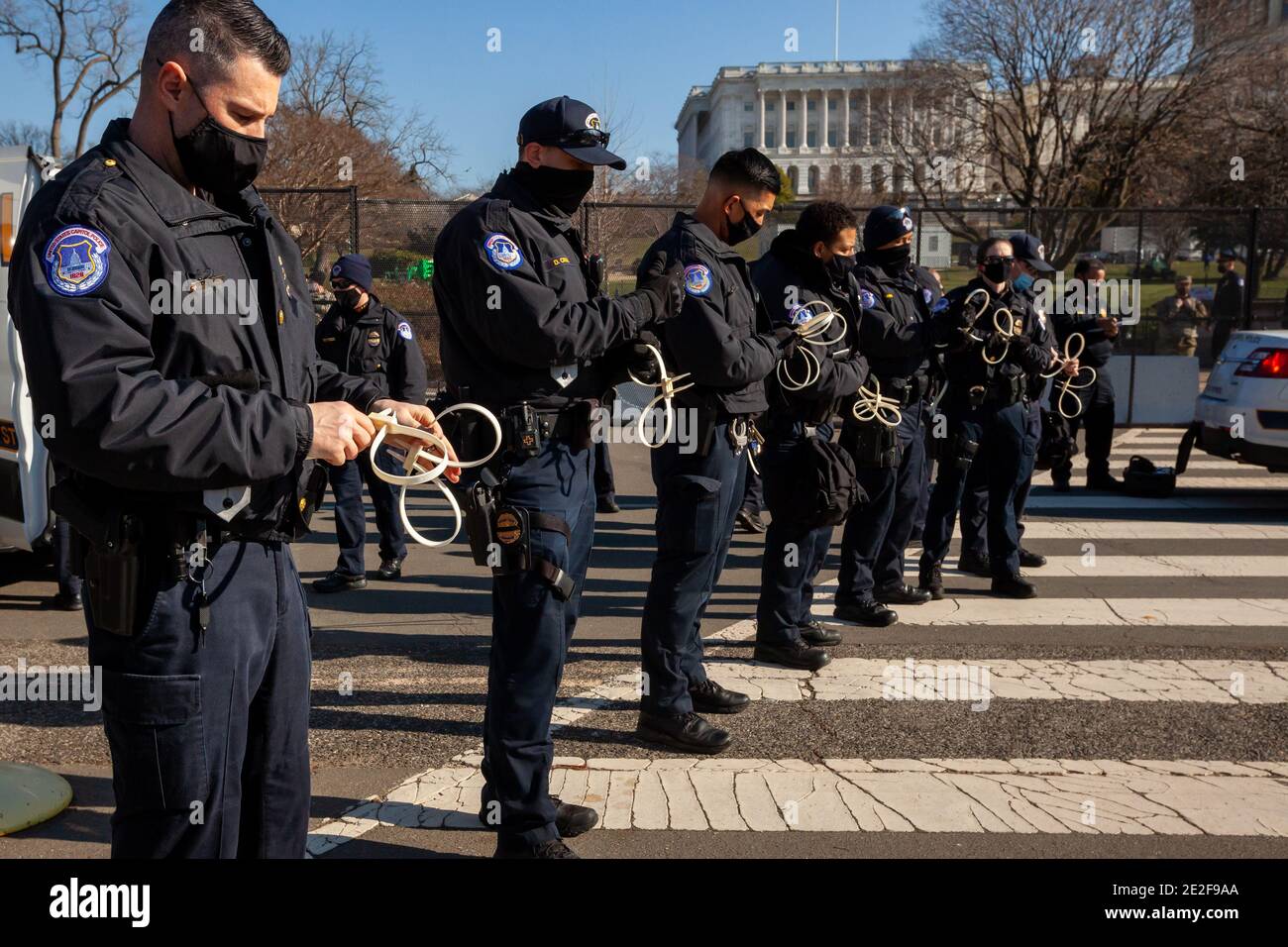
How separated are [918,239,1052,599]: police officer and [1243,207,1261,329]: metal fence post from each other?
10208mm

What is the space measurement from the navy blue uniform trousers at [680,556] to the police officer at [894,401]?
174 cm

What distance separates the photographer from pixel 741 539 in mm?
8820

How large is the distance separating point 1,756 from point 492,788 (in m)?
2.16

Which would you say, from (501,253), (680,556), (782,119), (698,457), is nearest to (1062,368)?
(698,457)

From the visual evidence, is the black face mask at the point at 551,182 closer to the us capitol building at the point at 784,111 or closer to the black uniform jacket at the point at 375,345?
the black uniform jacket at the point at 375,345

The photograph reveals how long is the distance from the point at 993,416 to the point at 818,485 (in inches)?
82.7

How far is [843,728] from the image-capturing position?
4797mm

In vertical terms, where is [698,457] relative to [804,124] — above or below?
below

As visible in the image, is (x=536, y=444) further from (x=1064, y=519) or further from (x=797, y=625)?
(x=1064, y=519)

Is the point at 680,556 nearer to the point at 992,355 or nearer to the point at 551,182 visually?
the point at 551,182

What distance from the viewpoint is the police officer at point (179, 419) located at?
2.08m

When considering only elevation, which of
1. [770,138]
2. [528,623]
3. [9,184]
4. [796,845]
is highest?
[770,138]

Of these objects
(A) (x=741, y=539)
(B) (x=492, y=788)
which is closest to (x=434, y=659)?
(B) (x=492, y=788)

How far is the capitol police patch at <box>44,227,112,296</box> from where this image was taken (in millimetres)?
2064
